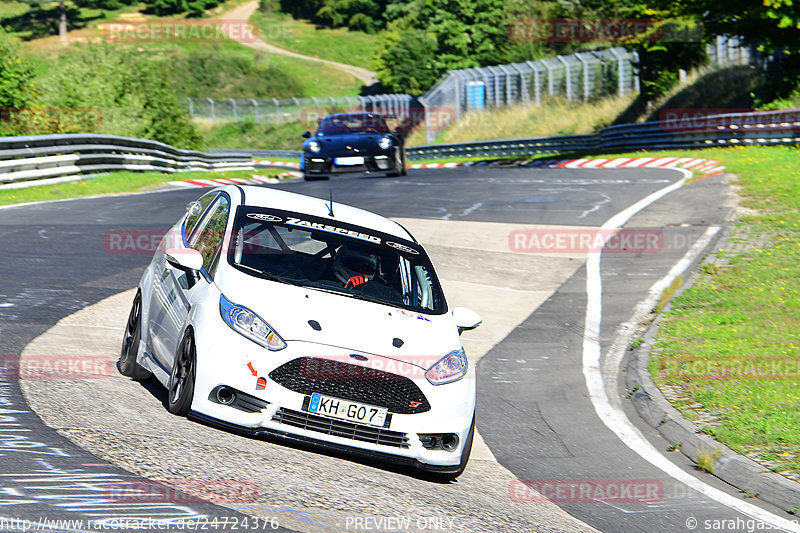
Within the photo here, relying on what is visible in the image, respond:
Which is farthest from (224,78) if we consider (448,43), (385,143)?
(385,143)

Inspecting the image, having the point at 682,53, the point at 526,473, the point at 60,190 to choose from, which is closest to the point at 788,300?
the point at 526,473

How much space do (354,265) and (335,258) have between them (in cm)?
16

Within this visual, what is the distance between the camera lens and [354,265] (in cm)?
755

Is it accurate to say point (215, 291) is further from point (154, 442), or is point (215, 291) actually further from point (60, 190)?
point (60, 190)

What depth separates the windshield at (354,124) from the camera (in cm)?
2364

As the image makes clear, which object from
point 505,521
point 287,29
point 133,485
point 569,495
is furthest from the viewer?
point 287,29

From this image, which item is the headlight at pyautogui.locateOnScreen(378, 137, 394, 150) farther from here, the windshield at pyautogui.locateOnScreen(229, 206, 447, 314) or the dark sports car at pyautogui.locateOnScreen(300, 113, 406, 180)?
the windshield at pyautogui.locateOnScreen(229, 206, 447, 314)

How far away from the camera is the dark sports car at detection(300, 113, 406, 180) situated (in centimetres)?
2305

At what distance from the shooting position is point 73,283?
11281mm

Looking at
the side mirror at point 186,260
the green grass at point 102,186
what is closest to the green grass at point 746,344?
the side mirror at point 186,260

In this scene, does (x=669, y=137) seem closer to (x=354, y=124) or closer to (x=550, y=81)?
(x=354, y=124)

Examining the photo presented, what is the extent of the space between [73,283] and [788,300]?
8.45 m

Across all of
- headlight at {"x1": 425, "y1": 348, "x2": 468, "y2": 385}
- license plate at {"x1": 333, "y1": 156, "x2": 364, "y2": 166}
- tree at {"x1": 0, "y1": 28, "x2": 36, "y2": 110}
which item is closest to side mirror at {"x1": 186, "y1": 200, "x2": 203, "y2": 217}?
headlight at {"x1": 425, "y1": 348, "x2": 468, "y2": 385}

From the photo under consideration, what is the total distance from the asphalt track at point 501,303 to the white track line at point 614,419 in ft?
0.32
